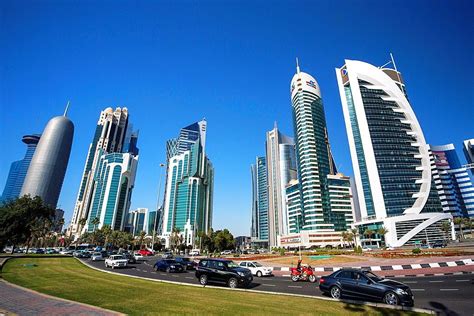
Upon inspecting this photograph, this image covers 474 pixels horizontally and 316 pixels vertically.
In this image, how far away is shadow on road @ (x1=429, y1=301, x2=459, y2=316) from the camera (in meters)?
9.78

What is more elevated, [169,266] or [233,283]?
[169,266]

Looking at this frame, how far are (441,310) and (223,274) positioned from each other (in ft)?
39.6

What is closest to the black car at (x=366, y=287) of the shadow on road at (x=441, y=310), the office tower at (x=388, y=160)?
the shadow on road at (x=441, y=310)

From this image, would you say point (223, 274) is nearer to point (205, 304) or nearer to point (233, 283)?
point (233, 283)

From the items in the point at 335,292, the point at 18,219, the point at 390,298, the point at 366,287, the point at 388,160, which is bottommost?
the point at 335,292

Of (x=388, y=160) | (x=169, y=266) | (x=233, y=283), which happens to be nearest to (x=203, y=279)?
(x=233, y=283)

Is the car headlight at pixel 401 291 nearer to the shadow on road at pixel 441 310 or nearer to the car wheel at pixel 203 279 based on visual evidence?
the shadow on road at pixel 441 310

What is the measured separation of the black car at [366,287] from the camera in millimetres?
11414

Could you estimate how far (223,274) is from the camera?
1766 cm

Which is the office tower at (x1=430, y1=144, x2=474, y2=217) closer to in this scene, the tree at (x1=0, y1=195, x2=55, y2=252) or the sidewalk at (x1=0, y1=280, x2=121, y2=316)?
the sidewalk at (x1=0, y1=280, x2=121, y2=316)

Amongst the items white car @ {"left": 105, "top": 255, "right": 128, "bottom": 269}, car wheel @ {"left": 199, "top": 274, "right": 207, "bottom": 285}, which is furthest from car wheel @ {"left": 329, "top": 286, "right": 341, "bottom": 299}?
white car @ {"left": 105, "top": 255, "right": 128, "bottom": 269}

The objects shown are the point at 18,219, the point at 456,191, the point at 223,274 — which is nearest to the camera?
the point at 223,274

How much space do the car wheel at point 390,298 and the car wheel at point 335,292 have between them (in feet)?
7.56

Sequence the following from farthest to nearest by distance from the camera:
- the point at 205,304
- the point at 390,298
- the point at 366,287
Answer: the point at 366,287 < the point at 390,298 < the point at 205,304
